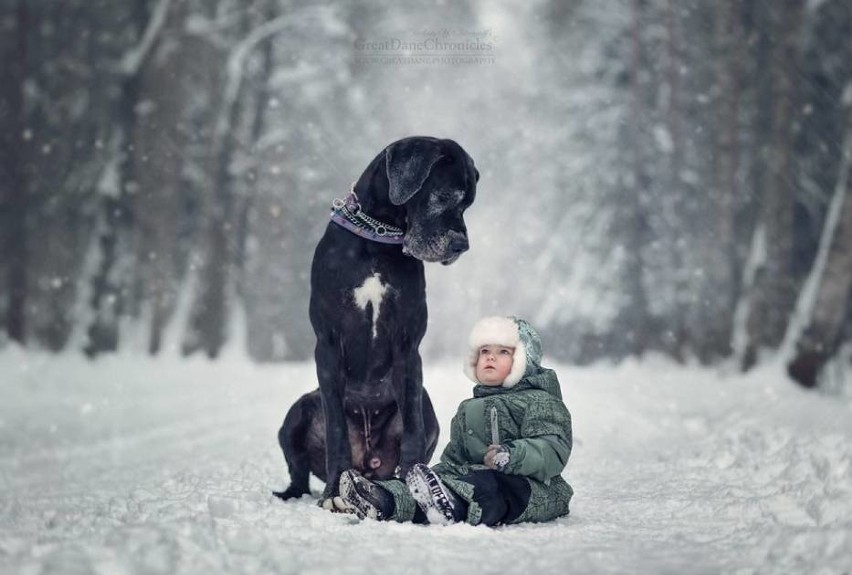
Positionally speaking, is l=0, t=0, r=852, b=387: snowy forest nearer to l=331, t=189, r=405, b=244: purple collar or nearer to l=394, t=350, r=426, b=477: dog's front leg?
l=331, t=189, r=405, b=244: purple collar

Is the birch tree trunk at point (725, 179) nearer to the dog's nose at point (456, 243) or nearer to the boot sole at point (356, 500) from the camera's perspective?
the dog's nose at point (456, 243)

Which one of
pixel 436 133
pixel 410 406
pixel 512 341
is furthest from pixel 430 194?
pixel 436 133

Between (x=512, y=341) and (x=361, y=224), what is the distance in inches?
37.7

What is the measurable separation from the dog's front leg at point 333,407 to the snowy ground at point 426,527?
0.90 feet

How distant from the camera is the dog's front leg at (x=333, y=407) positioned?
173 inches

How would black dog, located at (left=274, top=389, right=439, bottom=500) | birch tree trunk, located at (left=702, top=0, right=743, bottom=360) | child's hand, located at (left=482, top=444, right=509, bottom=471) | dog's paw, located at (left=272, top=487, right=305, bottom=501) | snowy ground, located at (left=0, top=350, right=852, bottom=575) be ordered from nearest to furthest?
snowy ground, located at (left=0, top=350, right=852, bottom=575) → child's hand, located at (left=482, top=444, right=509, bottom=471) → black dog, located at (left=274, top=389, right=439, bottom=500) → dog's paw, located at (left=272, top=487, right=305, bottom=501) → birch tree trunk, located at (left=702, top=0, right=743, bottom=360)

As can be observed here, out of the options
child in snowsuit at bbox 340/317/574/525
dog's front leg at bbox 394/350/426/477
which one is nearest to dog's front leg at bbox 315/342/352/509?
dog's front leg at bbox 394/350/426/477

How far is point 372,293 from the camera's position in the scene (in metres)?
4.36

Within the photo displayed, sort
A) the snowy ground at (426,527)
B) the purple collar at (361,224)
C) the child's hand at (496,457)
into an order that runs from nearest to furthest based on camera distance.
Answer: the snowy ground at (426,527) → the child's hand at (496,457) → the purple collar at (361,224)

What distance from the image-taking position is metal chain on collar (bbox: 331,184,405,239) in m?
4.43

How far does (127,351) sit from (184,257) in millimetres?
2459

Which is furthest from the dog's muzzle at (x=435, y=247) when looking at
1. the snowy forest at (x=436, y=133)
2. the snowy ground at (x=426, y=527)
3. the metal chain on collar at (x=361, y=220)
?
the snowy forest at (x=436, y=133)

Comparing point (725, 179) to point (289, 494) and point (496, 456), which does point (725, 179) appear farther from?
point (496, 456)

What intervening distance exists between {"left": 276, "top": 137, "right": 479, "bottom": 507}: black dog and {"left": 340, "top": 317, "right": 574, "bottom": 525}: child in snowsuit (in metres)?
0.30
